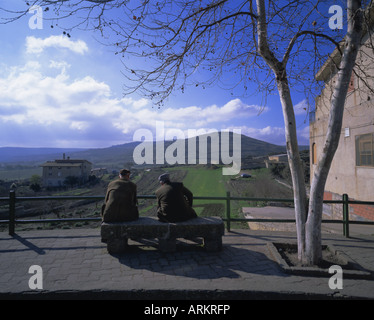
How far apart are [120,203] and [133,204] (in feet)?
0.97

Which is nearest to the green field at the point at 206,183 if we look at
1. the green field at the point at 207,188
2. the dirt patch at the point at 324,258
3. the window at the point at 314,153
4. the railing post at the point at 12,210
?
the green field at the point at 207,188

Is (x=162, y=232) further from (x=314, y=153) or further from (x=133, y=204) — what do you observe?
(x=314, y=153)

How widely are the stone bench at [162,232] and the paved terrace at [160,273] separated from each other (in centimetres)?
18

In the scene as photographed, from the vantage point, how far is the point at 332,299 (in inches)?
118

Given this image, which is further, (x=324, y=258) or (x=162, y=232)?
(x=162, y=232)

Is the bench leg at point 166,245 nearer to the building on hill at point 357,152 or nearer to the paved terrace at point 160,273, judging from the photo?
the paved terrace at point 160,273

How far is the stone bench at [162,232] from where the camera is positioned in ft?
13.7

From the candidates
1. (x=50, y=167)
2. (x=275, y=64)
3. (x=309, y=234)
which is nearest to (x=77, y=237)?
(x=309, y=234)

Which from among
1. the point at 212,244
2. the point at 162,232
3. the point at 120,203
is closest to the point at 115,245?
the point at 120,203

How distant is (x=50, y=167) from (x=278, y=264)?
3652 centimetres

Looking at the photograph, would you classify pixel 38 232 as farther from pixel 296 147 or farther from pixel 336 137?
pixel 336 137

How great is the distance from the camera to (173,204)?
4.41 metres

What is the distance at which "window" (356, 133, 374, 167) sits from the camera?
34.2 ft

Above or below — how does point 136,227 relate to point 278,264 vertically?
above
